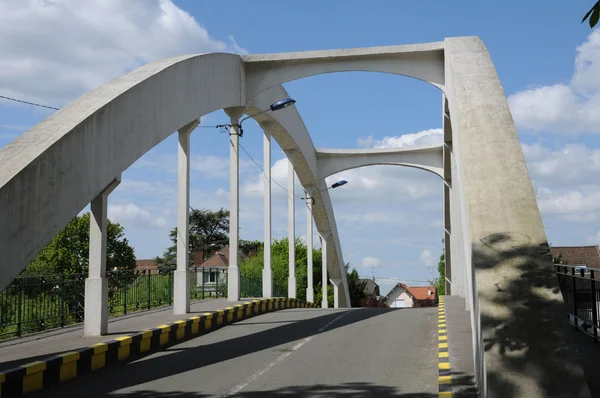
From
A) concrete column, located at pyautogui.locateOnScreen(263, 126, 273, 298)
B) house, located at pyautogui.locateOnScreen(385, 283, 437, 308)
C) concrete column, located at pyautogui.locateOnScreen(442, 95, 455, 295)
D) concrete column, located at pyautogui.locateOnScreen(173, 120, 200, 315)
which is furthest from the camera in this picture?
house, located at pyautogui.locateOnScreen(385, 283, 437, 308)

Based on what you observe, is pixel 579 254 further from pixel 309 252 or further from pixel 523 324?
pixel 523 324

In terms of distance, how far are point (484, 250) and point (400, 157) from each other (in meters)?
29.3

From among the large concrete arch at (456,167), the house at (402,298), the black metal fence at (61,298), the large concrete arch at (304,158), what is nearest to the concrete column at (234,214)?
the large concrete arch at (456,167)

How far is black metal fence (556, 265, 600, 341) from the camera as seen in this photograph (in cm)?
962

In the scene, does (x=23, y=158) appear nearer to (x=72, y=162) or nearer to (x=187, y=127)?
(x=72, y=162)

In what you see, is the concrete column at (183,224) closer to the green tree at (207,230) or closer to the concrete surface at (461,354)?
the concrete surface at (461,354)

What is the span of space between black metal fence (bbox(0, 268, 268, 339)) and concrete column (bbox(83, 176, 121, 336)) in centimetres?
144

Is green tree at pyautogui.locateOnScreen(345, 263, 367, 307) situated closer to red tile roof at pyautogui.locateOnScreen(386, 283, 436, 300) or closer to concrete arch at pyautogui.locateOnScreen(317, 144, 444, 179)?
concrete arch at pyautogui.locateOnScreen(317, 144, 444, 179)

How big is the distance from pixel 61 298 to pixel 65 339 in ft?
12.2

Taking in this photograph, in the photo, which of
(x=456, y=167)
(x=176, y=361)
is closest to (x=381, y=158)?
(x=456, y=167)

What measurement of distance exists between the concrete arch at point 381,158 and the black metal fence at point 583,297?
23.0 m

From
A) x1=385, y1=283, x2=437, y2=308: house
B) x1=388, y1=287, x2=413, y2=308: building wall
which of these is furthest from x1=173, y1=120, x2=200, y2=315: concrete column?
x1=388, y1=287, x2=413, y2=308: building wall

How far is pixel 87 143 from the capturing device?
11055 mm

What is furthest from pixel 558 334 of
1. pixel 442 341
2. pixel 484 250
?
pixel 442 341
